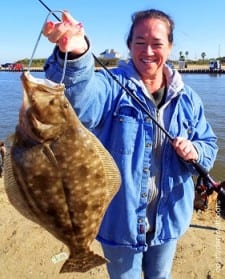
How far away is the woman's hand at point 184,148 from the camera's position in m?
3.20

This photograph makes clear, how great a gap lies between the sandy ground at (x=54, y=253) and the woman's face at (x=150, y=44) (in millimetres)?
3283

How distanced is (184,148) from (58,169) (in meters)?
1.06

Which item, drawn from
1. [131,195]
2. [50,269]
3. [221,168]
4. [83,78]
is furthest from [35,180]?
[221,168]

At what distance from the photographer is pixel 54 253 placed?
6.22m

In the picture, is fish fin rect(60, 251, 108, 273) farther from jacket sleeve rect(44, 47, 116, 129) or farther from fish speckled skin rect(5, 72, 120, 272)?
jacket sleeve rect(44, 47, 116, 129)

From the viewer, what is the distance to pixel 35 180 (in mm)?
2600

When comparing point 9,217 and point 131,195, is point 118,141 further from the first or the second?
point 9,217

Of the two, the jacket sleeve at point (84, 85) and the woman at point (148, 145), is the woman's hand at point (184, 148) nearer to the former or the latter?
the woman at point (148, 145)

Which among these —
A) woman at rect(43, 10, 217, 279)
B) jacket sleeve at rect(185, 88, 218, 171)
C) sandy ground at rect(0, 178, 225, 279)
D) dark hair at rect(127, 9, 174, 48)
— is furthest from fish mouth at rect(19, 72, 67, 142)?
sandy ground at rect(0, 178, 225, 279)

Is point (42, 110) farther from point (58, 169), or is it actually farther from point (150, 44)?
point (150, 44)

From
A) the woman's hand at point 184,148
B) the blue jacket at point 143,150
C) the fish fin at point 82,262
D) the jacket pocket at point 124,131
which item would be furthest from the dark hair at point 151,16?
the fish fin at point 82,262

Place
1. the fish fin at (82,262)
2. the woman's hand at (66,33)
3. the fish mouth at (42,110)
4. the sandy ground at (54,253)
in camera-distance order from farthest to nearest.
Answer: the sandy ground at (54,253) → the fish fin at (82,262) → the woman's hand at (66,33) → the fish mouth at (42,110)

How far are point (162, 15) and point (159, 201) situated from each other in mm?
1500

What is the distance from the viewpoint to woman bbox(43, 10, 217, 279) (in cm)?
A: 332
